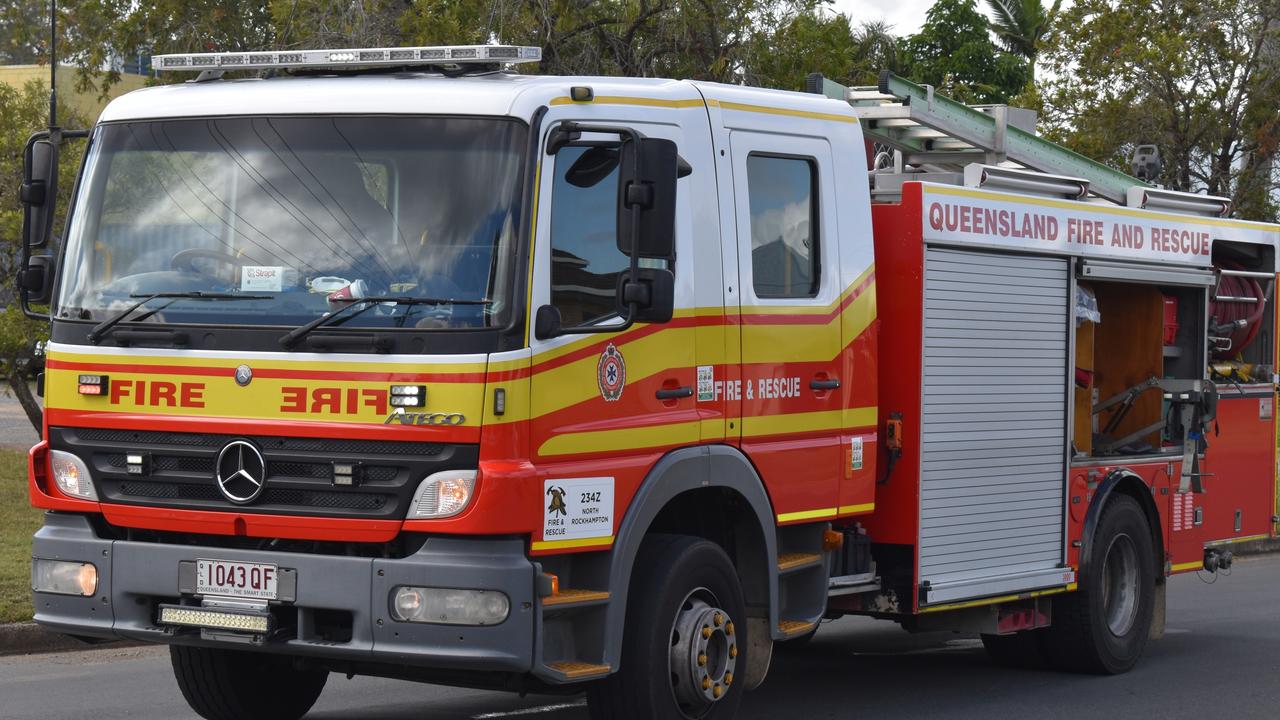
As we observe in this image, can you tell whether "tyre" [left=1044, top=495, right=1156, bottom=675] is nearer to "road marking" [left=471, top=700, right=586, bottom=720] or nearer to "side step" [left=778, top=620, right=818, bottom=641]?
"side step" [left=778, top=620, right=818, bottom=641]

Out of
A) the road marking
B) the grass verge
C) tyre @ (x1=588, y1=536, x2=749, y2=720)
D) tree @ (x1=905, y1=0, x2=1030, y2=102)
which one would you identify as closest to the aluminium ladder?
tyre @ (x1=588, y1=536, x2=749, y2=720)

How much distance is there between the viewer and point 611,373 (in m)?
6.82

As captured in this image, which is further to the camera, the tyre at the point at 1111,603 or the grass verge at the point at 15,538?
the grass verge at the point at 15,538

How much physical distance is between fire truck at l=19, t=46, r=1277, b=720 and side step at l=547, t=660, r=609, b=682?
0.10ft

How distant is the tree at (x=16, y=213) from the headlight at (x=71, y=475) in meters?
8.66

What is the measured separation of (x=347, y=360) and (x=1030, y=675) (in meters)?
5.51

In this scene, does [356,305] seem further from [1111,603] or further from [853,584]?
[1111,603]

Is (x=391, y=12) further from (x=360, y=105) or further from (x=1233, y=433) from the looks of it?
(x=360, y=105)

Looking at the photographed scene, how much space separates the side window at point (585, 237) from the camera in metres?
6.64

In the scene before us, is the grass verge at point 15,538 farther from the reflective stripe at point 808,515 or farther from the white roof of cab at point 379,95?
the reflective stripe at point 808,515

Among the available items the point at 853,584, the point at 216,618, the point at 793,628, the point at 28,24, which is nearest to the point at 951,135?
the point at 853,584

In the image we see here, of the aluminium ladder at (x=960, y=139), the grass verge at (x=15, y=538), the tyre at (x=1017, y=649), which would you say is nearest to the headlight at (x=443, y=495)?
the aluminium ladder at (x=960, y=139)

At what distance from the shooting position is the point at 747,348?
7.55 meters

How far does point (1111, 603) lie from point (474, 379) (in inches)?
219
